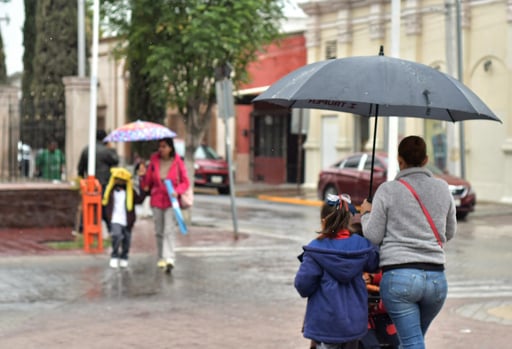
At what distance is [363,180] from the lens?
75.9ft

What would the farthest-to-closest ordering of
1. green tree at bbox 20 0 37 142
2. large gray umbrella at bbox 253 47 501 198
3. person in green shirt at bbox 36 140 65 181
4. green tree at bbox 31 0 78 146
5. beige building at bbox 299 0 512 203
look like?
1. green tree at bbox 20 0 37 142
2. green tree at bbox 31 0 78 146
3. beige building at bbox 299 0 512 203
4. person in green shirt at bbox 36 140 65 181
5. large gray umbrella at bbox 253 47 501 198

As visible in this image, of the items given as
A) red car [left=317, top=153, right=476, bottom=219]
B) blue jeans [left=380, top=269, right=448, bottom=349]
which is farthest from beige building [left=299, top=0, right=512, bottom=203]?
blue jeans [left=380, top=269, right=448, bottom=349]

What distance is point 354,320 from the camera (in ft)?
18.0

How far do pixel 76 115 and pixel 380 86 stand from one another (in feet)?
40.7

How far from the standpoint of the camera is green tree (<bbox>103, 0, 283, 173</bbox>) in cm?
2031

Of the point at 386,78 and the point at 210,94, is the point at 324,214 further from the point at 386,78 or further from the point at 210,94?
the point at 210,94

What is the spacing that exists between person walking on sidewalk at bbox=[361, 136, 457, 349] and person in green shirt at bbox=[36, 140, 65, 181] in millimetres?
13079

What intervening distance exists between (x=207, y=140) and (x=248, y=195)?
10.1 meters

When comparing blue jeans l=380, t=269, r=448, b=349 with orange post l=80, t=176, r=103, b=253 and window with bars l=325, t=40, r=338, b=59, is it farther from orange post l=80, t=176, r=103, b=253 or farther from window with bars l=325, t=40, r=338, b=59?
window with bars l=325, t=40, r=338, b=59

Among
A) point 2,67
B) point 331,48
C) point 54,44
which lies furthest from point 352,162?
point 54,44

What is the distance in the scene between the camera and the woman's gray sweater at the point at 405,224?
5.58 m

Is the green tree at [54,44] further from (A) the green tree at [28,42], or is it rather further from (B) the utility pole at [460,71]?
(B) the utility pole at [460,71]

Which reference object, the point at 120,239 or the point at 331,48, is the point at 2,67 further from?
the point at 331,48

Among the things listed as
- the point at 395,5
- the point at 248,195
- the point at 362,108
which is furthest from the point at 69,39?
the point at 362,108
